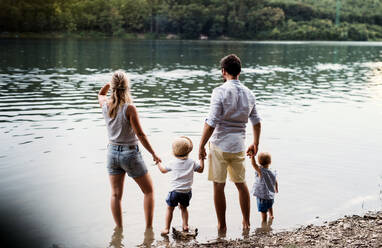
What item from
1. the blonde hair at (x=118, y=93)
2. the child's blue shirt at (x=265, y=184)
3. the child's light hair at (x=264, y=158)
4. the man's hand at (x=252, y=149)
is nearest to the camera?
the blonde hair at (x=118, y=93)

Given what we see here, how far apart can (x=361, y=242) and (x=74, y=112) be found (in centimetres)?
1295

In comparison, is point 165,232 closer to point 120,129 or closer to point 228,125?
point 120,129

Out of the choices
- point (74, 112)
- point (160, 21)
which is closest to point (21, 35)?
point (160, 21)

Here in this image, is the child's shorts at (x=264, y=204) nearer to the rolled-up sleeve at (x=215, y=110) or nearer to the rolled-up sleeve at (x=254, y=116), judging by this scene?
the rolled-up sleeve at (x=254, y=116)

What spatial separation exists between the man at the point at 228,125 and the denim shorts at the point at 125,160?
0.85 meters

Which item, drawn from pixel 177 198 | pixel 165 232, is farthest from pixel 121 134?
pixel 165 232

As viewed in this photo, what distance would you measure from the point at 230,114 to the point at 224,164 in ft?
2.31

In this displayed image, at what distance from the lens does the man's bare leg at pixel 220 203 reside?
Answer: 5.99 metres

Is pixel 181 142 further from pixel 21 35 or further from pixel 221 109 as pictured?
pixel 21 35

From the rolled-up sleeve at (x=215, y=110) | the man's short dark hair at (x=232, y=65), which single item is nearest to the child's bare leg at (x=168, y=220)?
the rolled-up sleeve at (x=215, y=110)

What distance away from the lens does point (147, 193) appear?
19.9 feet

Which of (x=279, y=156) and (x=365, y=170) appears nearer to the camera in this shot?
(x=365, y=170)

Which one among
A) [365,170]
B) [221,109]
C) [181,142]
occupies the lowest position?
[365,170]

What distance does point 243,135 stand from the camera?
19.3 ft
